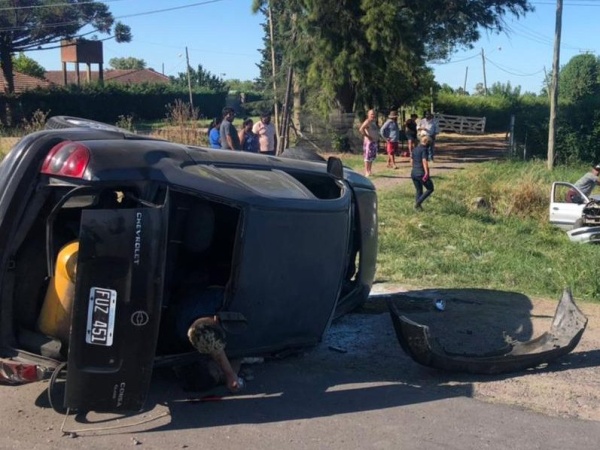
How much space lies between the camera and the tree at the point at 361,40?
24.6 meters

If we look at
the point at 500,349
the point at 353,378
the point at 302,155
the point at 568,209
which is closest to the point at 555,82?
the point at 568,209

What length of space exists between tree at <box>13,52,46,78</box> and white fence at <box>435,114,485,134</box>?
127 feet

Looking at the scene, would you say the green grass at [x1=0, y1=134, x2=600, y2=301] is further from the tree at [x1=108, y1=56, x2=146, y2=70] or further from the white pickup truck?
the tree at [x1=108, y1=56, x2=146, y2=70]

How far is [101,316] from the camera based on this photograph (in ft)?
13.7

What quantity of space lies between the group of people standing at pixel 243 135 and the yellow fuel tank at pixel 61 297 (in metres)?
9.89

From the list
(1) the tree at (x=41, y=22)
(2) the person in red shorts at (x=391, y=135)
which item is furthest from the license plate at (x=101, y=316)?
(1) the tree at (x=41, y=22)

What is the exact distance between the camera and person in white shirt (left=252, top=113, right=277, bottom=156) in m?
16.3

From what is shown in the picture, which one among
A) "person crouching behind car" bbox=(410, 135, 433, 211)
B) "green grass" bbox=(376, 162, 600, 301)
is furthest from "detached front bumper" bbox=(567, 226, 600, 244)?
"person crouching behind car" bbox=(410, 135, 433, 211)

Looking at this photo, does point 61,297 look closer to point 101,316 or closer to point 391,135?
point 101,316

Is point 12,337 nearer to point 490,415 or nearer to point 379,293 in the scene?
point 490,415

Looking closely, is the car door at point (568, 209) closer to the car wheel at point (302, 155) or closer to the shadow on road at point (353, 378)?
the shadow on road at point (353, 378)

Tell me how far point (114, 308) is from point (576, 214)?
35.6 ft

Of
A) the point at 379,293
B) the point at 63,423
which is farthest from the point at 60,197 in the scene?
the point at 379,293

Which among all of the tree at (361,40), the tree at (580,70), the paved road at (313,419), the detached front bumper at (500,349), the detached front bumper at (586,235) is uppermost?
the tree at (580,70)
